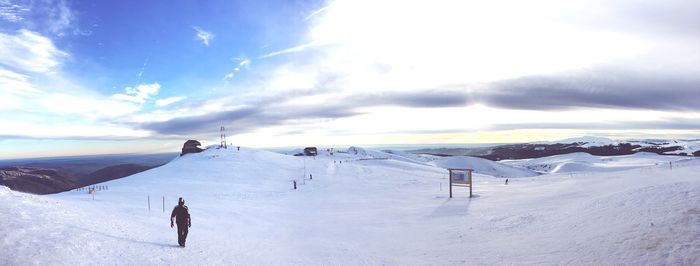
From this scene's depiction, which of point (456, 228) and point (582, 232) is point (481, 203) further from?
point (582, 232)

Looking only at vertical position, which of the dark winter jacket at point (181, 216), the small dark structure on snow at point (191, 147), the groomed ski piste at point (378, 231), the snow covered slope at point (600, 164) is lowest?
the snow covered slope at point (600, 164)

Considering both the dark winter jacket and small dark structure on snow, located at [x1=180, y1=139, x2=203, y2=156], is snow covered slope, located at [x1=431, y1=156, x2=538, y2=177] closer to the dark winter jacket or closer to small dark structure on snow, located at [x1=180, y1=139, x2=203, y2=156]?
small dark structure on snow, located at [x1=180, y1=139, x2=203, y2=156]

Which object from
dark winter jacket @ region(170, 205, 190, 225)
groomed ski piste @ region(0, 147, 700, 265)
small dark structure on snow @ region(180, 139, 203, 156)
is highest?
small dark structure on snow @ region(180, 139, 203, 156)

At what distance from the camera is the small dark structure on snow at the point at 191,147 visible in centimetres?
9322

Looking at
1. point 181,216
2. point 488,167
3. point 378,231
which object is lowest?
point 488,167

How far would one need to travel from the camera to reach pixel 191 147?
94.6 meters

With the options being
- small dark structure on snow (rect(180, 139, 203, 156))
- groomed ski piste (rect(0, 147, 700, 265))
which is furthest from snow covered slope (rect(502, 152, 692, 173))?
small dark structure on snow (rect(180, 139, 203, 156))

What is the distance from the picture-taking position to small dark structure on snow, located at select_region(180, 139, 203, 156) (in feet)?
306

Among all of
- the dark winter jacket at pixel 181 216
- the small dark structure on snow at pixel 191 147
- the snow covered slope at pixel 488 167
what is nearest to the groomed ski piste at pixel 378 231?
the dark winter jacket at pixel 181 216

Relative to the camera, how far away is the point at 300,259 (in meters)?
15.4

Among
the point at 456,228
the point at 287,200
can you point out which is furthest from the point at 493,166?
the point at 456,228

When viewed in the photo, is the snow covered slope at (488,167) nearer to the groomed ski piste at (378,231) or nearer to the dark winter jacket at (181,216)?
the groomed ski piste at (378,231)

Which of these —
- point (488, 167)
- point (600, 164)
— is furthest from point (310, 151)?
point (600, 164)

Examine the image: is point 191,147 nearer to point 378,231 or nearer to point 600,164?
point 378,231
